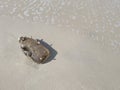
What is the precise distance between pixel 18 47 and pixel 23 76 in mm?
701

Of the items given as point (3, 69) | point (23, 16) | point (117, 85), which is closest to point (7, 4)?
point (23, 16)

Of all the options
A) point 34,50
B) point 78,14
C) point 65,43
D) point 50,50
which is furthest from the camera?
point 78,14

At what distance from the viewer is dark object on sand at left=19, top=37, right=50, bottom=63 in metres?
5.37

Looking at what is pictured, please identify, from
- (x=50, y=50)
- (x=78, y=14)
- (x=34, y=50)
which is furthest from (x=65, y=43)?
(x=78, y=14)

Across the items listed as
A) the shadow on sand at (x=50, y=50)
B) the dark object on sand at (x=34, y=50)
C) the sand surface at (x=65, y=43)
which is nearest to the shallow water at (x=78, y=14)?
the sand surface at (x=65, y=43)

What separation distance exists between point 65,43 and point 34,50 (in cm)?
76

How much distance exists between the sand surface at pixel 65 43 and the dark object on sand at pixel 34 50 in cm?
13

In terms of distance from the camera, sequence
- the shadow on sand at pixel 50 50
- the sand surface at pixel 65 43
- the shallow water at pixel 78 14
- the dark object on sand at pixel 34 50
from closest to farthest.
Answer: the sand surface at pixel 65 43 < the dark object on sand at pixel 34 50 < the shadow on sand at pixel 50 50 < the shallow water at pixel 78 14

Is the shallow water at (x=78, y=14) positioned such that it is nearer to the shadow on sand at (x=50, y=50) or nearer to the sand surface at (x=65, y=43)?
the sand surface at (x=65, y=43)

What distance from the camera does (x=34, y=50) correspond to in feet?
17.8

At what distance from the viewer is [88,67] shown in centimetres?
554

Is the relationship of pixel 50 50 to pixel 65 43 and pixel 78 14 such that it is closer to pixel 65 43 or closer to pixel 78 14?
pixel 65 43

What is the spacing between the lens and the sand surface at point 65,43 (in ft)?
17.2

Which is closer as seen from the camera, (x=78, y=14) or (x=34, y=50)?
A: (x=34, y=50)
